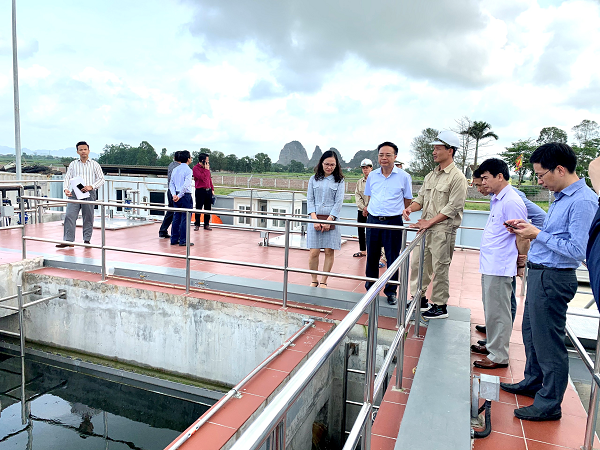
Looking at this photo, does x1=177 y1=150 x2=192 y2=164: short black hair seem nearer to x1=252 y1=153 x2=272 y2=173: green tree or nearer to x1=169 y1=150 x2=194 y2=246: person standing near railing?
x1=169 y1=150 x2=194 y2=246: person standing near railing

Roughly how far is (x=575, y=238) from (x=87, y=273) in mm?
5518

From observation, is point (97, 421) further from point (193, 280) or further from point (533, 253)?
point (533, 253)

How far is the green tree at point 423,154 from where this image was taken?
1618 inches

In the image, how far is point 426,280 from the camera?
13.7 feet

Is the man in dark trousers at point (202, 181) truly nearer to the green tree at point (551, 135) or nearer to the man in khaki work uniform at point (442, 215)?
the man in khaki work uniform at point (442, 215)

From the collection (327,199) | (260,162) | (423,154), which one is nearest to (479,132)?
(423,154)

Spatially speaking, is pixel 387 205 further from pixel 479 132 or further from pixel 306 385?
pixel 479 132

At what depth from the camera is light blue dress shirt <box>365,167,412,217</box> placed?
15.0ft

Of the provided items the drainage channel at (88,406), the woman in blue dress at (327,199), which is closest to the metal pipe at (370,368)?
the woman in blue dress at (327,199)

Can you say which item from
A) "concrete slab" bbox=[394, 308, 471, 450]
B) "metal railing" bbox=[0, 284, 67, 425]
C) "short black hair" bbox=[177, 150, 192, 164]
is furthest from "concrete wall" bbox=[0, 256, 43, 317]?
"concrete slab" bbox=[394, 308, 471, 450]

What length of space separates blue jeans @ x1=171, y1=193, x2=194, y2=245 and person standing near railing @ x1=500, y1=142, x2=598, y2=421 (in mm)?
6124

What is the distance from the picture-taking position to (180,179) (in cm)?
761

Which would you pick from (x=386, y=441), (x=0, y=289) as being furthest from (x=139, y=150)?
(x=386, y=441)

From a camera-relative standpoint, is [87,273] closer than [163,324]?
No
